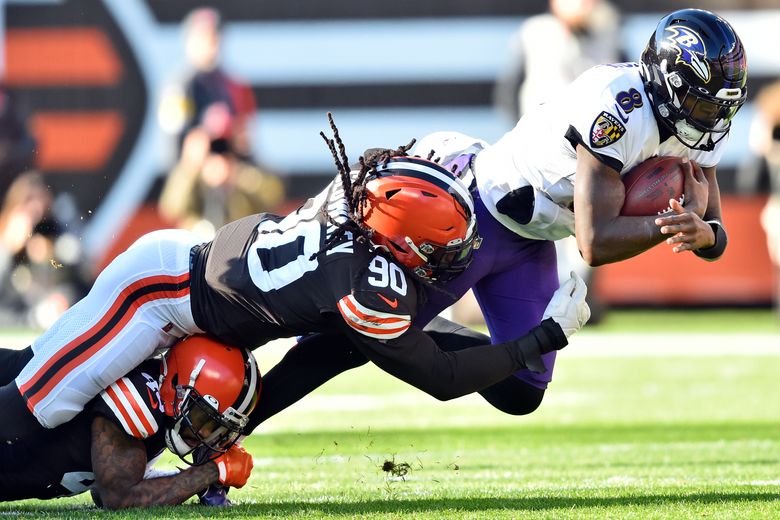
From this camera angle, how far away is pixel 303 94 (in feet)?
38.6

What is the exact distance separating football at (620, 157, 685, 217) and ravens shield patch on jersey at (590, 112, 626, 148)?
0.18 meters

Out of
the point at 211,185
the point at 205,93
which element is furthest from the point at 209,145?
the point at 205,93

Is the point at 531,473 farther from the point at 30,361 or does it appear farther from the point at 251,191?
the point at 251,191

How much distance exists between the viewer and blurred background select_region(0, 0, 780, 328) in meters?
11.5

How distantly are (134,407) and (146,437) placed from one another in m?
0.12

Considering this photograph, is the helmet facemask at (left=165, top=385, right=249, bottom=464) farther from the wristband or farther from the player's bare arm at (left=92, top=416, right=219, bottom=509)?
the wristband

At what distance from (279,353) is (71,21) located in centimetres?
444

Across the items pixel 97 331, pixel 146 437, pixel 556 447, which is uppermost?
pixel 97 331

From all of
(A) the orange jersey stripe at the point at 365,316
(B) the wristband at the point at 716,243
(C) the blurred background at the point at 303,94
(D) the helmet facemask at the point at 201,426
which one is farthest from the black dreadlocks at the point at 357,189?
(C) the blurred background at the point at 303,94

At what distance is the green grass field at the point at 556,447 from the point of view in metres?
3.87

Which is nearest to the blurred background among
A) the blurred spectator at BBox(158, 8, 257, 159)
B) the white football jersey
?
the blurred spectator at BBox(158, 8, 257, 159)

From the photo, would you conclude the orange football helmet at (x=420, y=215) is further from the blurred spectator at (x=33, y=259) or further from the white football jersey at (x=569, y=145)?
the blurred spectator at (x=33, y=259)

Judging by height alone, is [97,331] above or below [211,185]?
above

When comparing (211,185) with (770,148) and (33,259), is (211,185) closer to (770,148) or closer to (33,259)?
(33,259)
